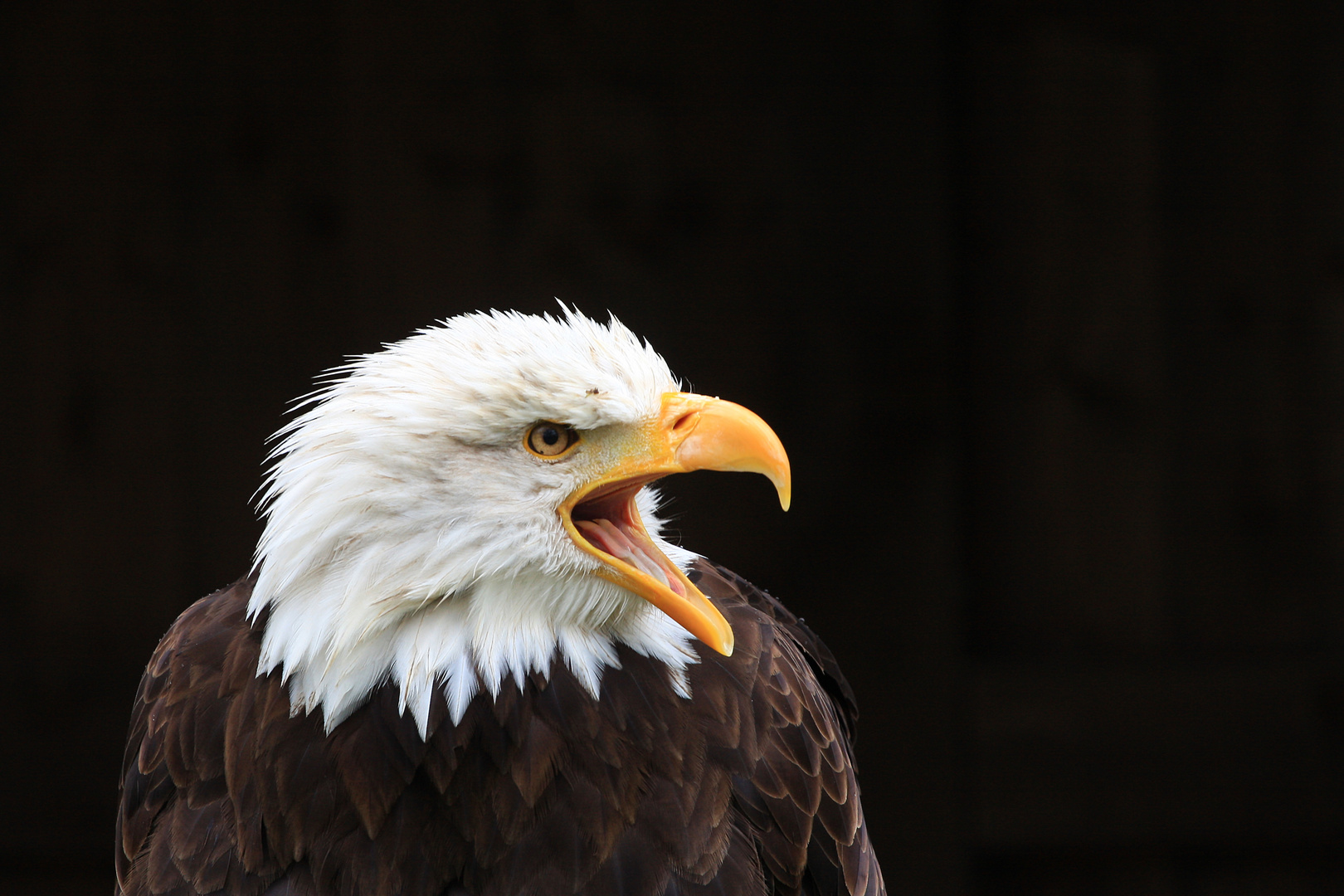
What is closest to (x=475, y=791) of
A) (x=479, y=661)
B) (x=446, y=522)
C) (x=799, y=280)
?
(x=479, y=661)

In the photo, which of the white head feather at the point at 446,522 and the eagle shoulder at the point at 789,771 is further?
the eagle shoulder at the point at 789,771

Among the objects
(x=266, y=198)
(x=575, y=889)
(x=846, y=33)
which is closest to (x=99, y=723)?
(x=266, y=198)

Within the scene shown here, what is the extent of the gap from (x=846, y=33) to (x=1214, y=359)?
1.48 m

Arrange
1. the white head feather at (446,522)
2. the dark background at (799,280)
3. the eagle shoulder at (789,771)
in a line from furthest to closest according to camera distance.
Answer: the dark background at (799,280), the eagle shoulder at (789,771), the white head feather at (446,522)

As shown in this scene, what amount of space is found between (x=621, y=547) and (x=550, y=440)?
0.19 metres

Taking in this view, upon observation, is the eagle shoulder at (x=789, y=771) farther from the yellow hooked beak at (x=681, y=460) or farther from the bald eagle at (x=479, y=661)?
the yellow hooked beak at (x=681, y=460)

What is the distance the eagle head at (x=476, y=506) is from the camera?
4.68 ft

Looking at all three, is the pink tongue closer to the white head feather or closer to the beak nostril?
the white head feather

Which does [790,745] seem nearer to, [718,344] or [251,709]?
[251,709]

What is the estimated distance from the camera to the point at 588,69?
312 cm

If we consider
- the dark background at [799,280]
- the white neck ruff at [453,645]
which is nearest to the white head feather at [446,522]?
the white neck ruff at [453,645]

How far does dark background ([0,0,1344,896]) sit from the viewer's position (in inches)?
123

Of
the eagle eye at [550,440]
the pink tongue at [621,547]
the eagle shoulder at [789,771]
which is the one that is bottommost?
the eagle shoulder at [789,771]

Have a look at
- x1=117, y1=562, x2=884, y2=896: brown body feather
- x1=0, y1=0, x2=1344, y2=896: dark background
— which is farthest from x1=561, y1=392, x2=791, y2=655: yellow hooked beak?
x1=0, y1=0, x2=1344, y2=896: dark background
